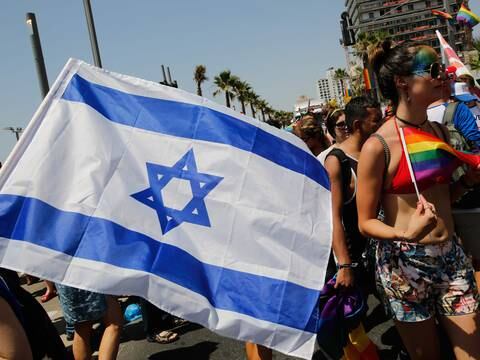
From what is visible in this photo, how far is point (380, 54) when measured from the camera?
2227 millimetres

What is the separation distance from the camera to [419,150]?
6.63 ft

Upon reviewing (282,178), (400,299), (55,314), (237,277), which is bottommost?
(55,314)

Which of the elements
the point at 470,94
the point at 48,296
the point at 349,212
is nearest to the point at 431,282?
the point at 349,212

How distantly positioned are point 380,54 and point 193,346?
3073 millimetres

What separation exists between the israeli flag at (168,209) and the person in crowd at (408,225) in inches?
13.4

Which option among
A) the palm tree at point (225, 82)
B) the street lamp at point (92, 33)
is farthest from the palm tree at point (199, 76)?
the street lamp at point (92, 33)

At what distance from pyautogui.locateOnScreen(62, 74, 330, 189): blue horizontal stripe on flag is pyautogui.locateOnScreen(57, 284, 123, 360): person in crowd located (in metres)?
1.63

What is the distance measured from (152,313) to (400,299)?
2917 millimetres

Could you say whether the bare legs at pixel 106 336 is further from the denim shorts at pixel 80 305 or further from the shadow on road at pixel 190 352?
the shadow on road at pixel 190 352

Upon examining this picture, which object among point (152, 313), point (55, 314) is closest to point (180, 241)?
point (152, 313)

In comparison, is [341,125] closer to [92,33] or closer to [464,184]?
[464,184]

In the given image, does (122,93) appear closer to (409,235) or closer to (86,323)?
(409,235)

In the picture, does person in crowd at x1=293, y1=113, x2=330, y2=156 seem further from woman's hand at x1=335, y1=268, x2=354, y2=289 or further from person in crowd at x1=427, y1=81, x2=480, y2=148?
woman's hand at x1=335, y1=268, x2=354, y2=289

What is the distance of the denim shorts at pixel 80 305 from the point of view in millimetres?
3340
